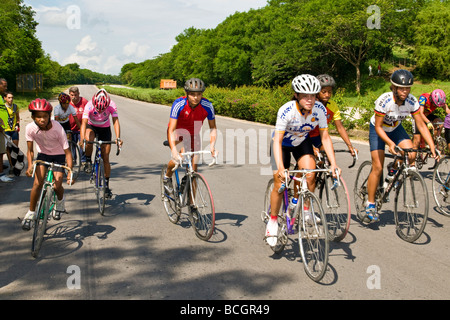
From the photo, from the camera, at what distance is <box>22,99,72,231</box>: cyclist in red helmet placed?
5.07 meters

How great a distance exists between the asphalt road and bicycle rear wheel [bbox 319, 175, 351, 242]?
183 mm

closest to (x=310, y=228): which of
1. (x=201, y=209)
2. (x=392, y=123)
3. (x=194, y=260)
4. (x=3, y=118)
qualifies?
(x=194, y=260)

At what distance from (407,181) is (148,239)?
3522mm

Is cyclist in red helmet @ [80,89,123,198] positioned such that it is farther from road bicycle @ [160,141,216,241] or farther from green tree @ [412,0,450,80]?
green tree @ [412,0,450,80]

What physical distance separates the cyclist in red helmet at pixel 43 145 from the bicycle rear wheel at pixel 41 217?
33 centimetres

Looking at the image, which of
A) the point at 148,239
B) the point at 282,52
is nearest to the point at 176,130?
the point at 148,239

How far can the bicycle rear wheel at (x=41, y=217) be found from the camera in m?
4.74

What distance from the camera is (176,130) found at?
19.0 feet

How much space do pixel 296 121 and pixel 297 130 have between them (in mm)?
143

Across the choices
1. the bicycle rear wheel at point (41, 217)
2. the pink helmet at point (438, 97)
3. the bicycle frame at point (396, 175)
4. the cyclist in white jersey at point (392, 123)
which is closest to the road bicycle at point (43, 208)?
the bicycle rear wheel at point (41, 217)

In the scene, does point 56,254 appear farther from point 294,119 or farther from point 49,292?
point 294,119

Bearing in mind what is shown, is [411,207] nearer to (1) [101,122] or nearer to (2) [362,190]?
(2) [362,190]

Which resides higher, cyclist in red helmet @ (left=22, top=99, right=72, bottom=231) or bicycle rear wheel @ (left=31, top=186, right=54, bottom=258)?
cyclist in red helmet @ (left=22, top=99, right=72, bottom=231)

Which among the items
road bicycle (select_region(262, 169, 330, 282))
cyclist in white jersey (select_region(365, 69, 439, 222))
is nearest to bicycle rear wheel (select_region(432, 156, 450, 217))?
cyclist in white jersey (select_region(365, 69, 439, 222))
